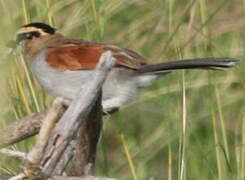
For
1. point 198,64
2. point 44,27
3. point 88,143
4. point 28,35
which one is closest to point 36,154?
point 88,143

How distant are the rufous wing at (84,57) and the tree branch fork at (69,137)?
591 mm

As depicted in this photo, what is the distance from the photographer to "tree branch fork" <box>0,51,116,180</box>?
2.82m

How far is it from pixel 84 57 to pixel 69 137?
0.94 meters

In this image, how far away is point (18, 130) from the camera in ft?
10.5

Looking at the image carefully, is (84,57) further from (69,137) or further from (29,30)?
(69,137)

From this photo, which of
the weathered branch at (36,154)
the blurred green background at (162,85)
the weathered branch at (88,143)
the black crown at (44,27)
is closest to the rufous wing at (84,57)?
the black crown at (44,27)

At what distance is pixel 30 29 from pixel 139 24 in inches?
49.6

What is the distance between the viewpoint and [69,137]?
285 cm

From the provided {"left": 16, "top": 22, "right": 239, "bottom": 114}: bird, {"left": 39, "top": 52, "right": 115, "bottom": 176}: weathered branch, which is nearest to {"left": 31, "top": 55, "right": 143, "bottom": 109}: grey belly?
{"left": 16, "top": 22, "right": 239, "bottom": 114}: bird

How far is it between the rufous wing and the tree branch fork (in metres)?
0.59

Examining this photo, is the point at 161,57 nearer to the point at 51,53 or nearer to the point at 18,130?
the point at 51,53

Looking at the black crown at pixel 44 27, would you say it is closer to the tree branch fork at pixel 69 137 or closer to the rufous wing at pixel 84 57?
the rufous wing at pixel 84 57

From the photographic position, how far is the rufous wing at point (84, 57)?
3.69 m

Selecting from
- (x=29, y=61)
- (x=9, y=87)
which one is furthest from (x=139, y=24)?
(x=9, y=87)
